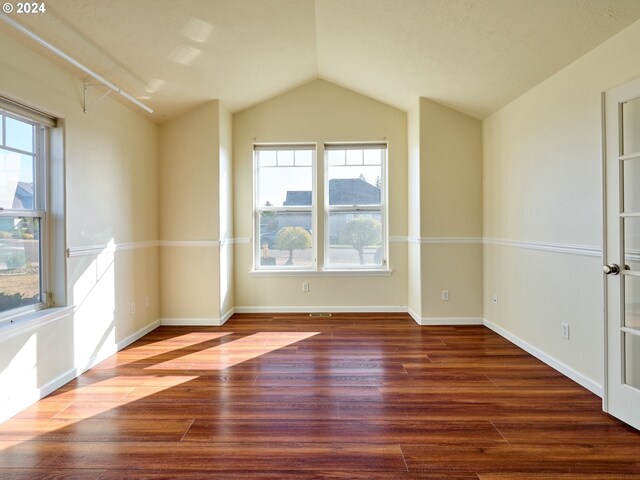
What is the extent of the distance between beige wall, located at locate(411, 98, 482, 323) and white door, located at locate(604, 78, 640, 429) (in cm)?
218

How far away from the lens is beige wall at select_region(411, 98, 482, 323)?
14.7 ft

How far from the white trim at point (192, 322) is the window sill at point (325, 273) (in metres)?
0.86

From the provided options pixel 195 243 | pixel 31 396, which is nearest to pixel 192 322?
pixel 195 243

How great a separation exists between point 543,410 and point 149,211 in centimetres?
407

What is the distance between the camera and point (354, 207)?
5.15 metres

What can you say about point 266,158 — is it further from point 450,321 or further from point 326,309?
point 450,321

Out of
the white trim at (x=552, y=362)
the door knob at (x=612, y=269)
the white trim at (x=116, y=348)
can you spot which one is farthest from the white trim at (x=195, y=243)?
the door knob at (x=612, y=269)

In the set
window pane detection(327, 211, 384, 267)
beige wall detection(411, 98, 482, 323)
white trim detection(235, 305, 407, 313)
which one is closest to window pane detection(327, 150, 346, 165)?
window pane detection(327, 211, 384, 267)

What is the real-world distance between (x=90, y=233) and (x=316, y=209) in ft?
8.90

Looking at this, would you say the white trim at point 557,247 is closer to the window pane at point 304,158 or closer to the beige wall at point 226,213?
the window pane at point 304,158

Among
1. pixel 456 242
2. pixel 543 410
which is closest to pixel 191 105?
Answer: pixel 456 242

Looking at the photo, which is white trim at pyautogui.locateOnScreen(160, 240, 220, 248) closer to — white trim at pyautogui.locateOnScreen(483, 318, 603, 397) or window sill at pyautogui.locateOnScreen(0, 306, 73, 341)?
window sill at pyautogui.locateOnScreen(0, 306, 73, 341)

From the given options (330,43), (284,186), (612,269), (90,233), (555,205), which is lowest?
(612,269)

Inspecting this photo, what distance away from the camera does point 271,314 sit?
503cm
